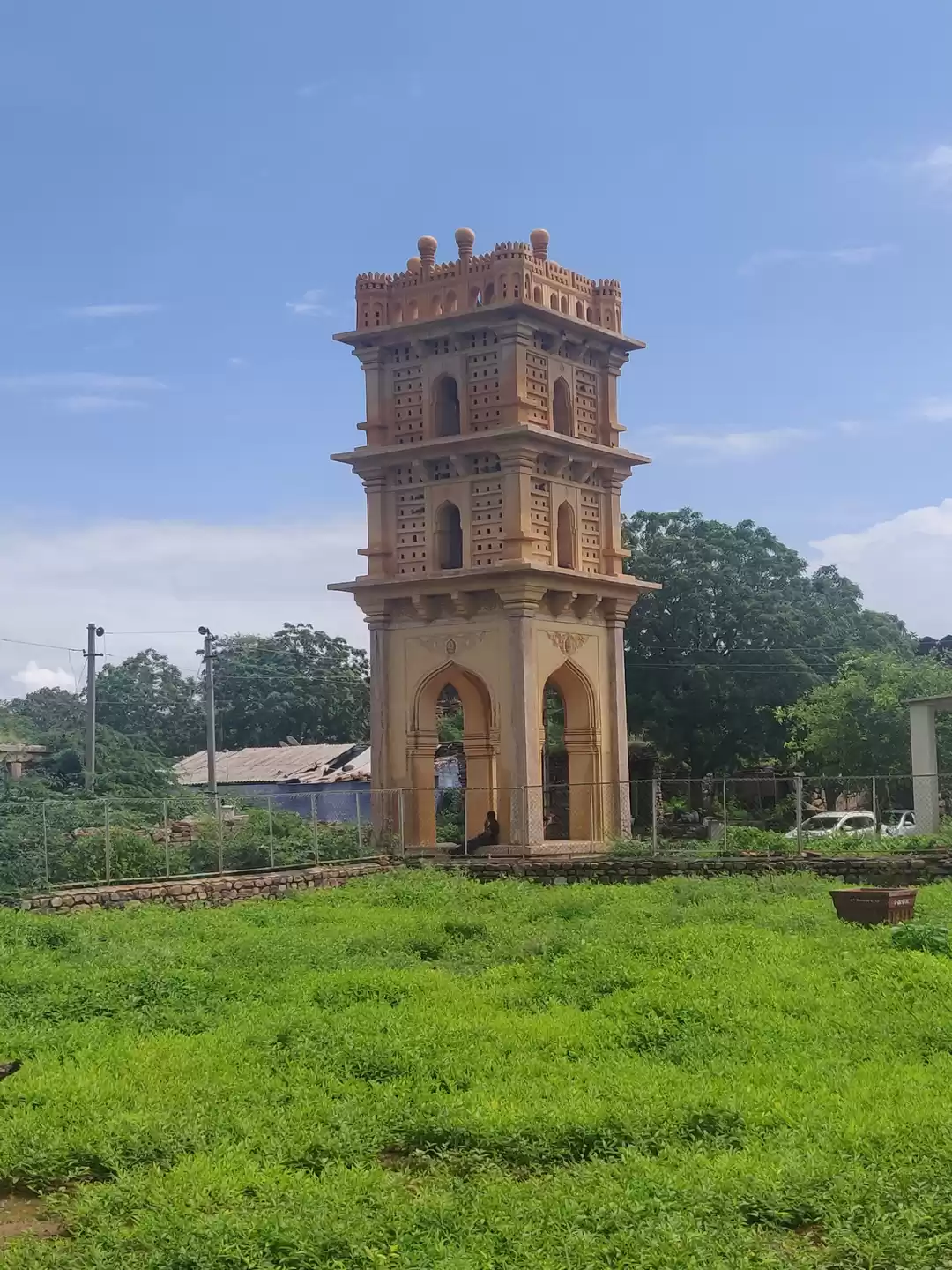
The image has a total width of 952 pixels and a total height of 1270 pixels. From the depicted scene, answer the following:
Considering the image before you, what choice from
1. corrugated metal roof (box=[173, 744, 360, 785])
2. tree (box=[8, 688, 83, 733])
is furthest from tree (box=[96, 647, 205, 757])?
corrugated metal roof (box=[173, 744, 360, 785])

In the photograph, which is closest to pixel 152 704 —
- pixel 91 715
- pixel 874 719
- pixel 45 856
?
pixel 91 715

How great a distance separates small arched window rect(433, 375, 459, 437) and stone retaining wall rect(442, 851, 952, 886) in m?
8.11

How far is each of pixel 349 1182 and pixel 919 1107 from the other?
3110 millimetres

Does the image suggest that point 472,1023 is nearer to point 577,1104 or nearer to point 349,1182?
point 577,1104

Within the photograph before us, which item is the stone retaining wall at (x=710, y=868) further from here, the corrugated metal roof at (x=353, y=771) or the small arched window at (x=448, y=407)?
the corrugated metal roof at (x=353, y=771)

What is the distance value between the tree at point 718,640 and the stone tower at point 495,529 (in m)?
11.0

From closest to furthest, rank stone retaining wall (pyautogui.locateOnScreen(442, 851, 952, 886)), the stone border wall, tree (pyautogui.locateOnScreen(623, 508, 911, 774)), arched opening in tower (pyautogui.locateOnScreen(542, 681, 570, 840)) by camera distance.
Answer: the stone border wall, stone retaining wall (pyautogui.locateOnScreen(442, 851, 952, 886)), arched opening in tower (pyautogui.locateOnScreen(542, 681, 570, 840)), tree (pyautogui.locateOnScreen(623, 508, 911, 774))

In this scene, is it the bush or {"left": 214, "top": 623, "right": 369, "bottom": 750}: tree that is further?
{"left": 214, "top": 623, "right": 369, "bottom": 750}: tree

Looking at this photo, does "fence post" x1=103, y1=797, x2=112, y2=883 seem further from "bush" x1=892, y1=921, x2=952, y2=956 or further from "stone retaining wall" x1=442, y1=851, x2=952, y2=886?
"bush" x1=892, y1=921, x2=952, y2=956

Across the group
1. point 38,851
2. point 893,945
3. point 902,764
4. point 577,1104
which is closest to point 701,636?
point 902,764

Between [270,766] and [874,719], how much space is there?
19814 mm

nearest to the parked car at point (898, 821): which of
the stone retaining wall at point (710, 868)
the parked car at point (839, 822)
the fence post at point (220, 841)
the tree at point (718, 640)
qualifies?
the parked car at point (839, 822)

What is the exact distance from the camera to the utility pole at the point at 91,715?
27072 millimetres

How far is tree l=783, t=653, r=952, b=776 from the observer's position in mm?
33250
